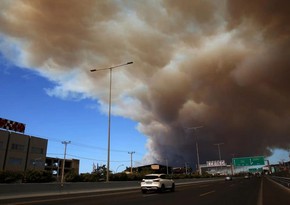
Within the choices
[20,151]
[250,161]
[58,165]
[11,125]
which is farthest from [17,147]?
[250,161]

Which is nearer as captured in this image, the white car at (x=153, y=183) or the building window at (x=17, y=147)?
the white car at (x=153, y=183)

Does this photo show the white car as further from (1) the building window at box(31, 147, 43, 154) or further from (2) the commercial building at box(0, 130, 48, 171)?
(1) the building window at box(31, 147, 43, 154)

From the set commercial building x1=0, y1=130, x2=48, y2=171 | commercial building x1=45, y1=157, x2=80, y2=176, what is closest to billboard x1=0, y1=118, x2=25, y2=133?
commercial building x1=0, y1=130, x2=48, y2=171

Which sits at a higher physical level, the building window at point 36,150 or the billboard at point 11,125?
the billboard at point 11,125

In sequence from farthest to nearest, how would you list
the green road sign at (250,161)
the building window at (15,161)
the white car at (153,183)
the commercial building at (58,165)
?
the commercial building at (58,165)
the green road sign at (250,161)
the building window at (15,161)
the white car at (153,183)

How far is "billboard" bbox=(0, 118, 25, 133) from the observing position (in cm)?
7938

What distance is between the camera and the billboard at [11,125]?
7938cm

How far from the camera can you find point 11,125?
81.9 m

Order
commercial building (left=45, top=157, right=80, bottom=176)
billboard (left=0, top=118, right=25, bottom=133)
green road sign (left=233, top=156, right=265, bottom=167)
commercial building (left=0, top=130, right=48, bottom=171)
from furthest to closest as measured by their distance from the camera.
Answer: commercial building (left=45, top=157, right=80, bottom=176) → green road sign (left=233, top=156, right=265, bottom=167) → commercial building (left=0, top=130, right=48, bottom=171) → billboard (left=0, top=118, right=25, bottom=133)

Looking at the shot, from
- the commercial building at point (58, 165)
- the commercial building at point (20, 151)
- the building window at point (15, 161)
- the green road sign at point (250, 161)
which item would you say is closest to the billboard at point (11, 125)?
the commercial building at point (20, 151)

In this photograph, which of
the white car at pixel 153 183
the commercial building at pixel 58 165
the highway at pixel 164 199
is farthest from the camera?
the commercial building at pixel 58 165

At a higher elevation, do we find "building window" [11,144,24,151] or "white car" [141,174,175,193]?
"building window" [11,144,24,151]

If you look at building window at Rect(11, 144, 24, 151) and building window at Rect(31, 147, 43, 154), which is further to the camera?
building window at Rect(31, 147, 43, 154)

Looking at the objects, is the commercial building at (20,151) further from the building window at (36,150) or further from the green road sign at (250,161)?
the green road sign at (250,161)
